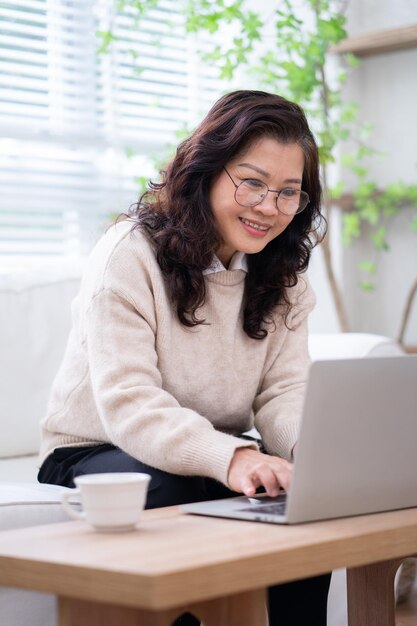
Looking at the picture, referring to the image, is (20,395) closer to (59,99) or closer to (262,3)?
(59,99)

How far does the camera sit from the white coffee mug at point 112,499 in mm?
1180

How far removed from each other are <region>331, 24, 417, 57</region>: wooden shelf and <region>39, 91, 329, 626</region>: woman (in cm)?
172

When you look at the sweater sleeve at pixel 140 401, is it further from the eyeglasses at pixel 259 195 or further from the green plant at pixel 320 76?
the green plant at pixel 320 76

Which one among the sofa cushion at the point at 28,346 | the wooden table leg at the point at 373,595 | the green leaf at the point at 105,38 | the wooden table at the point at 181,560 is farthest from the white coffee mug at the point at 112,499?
the green leaf at the point at 105,38

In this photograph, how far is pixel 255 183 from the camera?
1.74 m

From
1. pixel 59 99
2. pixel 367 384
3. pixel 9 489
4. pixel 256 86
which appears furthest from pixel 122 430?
pixel 256 86

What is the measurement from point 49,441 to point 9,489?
159 mm

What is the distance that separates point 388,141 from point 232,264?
201cm

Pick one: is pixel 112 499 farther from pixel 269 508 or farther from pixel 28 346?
pixel 28 346

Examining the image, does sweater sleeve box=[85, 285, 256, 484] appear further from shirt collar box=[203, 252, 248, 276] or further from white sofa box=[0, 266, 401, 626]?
white sofa box=[0, 266, 401, 626]

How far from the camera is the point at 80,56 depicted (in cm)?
319

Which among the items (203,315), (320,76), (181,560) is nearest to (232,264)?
(203,315)

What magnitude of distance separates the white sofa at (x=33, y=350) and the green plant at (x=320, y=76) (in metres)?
0.90

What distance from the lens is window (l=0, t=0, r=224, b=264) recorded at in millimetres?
3014
